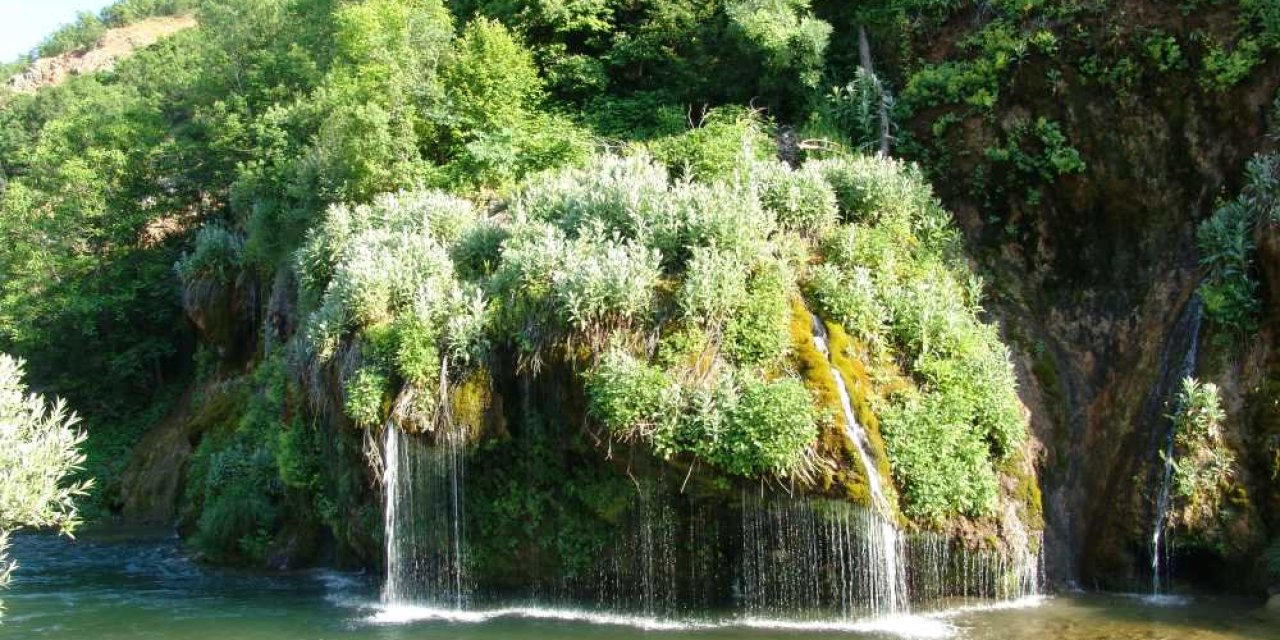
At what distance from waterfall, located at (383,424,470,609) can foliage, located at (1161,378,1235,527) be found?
28.0 ft

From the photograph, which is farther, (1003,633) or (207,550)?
(207,550)

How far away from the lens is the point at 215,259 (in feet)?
78.7

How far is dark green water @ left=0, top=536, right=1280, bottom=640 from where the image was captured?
11.1m

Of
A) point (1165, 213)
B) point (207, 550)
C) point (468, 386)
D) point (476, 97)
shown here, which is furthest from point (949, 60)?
point (207, 550)

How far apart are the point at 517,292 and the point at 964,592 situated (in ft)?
20.9

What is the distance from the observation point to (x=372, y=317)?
46.9 ft

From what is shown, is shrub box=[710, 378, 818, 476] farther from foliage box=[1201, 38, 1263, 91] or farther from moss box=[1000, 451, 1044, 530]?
foliage box=[1201, 38, 1263, 91]

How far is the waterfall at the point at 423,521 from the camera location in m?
13.2

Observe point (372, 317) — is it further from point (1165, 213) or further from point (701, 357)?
point (1165, 213)

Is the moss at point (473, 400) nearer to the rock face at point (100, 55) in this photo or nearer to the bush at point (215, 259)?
the bush at point (215, 259)

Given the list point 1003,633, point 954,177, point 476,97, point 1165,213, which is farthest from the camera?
point 476,97

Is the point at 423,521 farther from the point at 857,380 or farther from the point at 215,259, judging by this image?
the point at 215,259

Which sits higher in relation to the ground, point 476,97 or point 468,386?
point 476,97

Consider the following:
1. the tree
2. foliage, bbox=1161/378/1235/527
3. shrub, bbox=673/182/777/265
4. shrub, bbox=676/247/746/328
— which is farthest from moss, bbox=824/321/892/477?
the tree
